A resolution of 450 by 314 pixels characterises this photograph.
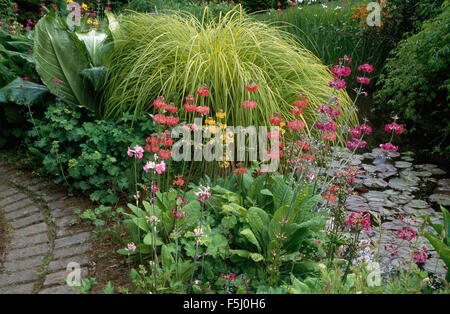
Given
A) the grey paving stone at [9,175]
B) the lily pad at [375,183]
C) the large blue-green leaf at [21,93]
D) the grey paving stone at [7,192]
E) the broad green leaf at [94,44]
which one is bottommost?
the lily pad at [375,183]

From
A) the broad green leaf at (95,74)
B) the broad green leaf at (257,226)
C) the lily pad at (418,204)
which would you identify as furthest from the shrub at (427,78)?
the broad green leaf at (95,74)

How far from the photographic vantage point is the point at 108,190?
2.45 m

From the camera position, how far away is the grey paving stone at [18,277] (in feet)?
5.99

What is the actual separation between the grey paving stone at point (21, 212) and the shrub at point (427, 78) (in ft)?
11.4

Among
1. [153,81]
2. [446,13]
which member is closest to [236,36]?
[153,81]

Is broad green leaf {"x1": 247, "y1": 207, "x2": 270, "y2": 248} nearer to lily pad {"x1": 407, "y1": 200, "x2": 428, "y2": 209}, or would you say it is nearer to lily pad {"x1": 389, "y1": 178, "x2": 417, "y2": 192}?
lily pad {"x1": 407, "y1": 200, "x2": 428, "y2": 209}

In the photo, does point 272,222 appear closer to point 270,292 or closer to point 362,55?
point 270,292

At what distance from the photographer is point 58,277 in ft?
6.07

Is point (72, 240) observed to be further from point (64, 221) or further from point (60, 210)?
point (60, 210)

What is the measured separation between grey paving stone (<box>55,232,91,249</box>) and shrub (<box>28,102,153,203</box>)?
11.7 inches

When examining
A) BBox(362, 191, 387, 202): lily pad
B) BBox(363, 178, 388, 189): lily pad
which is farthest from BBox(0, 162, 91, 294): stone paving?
BBox(363, 178, 388, 189): lily pad

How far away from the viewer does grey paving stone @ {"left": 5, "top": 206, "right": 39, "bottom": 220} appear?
2346mm

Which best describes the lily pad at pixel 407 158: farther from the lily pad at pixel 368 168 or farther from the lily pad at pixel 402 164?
the lily pad at pixel 368 168

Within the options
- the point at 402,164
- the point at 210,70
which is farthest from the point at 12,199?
the point at 402,164
